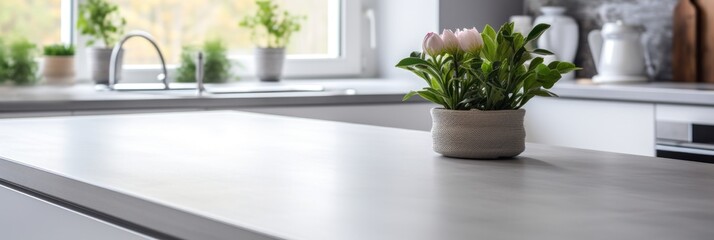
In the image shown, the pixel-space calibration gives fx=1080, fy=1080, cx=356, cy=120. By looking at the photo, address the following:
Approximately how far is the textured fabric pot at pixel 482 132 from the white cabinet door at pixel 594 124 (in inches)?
74.5

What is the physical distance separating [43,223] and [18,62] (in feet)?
8.46

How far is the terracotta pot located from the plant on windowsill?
5 centimetres

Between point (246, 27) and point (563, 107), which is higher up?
point (246, 27)

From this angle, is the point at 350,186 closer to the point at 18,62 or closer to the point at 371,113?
the point at 371,113

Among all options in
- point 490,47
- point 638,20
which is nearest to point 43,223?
point 490,47

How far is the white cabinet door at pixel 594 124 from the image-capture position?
342 cm

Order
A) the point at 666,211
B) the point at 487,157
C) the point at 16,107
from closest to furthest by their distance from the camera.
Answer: the point at 666,211 → the point at 487,157 → the point at 16,107

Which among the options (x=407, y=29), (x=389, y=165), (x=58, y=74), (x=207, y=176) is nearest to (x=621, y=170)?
(x=389, y=165)

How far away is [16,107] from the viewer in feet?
10.3

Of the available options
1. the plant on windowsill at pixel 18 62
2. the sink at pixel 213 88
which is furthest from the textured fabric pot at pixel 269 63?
the plant on windowsill at pixel 18 62

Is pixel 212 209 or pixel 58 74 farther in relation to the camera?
pixel 58 74

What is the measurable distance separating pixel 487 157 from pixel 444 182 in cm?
28

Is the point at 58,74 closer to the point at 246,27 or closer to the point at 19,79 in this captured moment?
the point at 19,79

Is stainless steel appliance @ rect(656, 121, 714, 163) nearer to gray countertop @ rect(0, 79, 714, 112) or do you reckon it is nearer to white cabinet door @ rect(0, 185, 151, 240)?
gray countertop @ rect(0, 79, 714, 112)
